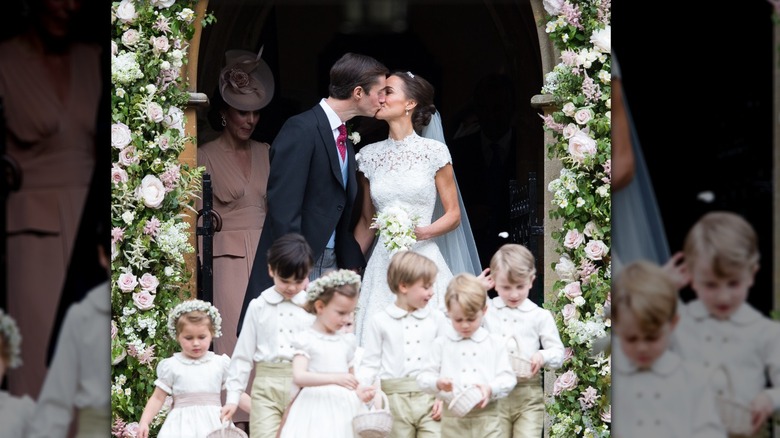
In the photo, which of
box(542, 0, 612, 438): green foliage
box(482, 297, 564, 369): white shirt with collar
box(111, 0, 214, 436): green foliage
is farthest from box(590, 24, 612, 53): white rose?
box(111, 0, 214, 436): green foliage

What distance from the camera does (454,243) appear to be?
26.1 ft

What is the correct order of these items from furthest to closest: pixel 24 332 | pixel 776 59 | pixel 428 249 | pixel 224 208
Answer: pixel 224 208
pixel 428 249
pixel 24 332
pixel 776 59

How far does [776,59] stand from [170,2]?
3860 millimetres

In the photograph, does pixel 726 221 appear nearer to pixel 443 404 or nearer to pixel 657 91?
pixel 657 91

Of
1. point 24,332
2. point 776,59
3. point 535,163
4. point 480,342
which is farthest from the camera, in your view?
point 535,163

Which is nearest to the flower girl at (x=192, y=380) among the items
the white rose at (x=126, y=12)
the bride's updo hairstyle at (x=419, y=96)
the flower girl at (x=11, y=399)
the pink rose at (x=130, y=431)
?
the pink rose at (x=130, y=431)

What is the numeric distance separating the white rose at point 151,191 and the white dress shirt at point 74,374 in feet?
6.96

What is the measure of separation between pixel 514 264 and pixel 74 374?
81.2 inches

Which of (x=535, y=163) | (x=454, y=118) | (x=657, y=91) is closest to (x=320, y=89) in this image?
(x=454, y=118)

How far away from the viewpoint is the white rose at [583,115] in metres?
8.04

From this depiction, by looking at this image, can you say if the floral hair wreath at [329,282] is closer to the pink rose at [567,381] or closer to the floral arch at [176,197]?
the floral arch at [176,197]

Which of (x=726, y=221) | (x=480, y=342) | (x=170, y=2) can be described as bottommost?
(x=480, y=342)

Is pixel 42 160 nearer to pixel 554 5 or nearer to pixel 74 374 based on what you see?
pixel 74 374

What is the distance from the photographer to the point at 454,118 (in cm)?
1039
